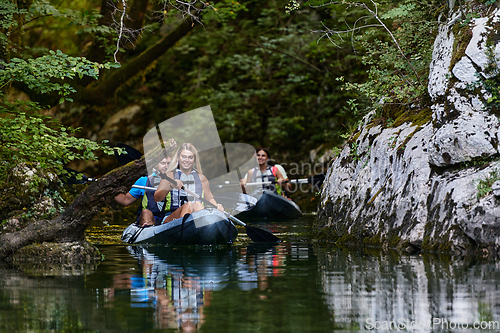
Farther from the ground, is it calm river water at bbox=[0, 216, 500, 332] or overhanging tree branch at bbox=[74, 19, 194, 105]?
overhanging tree branch at bbox=[74, 19, 194, 105]

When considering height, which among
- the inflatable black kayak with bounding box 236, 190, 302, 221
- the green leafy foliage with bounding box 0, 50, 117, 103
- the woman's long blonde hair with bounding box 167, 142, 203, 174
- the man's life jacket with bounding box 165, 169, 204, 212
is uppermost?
the green leafy foliage with bounding box 0, 50, 117, 103

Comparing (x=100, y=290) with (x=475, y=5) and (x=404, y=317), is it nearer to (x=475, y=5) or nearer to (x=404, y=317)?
(x=404, y=317)

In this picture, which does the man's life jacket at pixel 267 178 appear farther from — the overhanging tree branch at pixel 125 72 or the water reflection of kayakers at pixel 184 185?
the water reflection of kayakers at pixel 184 185

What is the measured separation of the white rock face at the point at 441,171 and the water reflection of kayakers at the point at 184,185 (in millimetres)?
2360

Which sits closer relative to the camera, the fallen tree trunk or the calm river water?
the calm river water

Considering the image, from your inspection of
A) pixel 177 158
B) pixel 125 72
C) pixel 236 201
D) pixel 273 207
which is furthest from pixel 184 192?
pixel 125 72

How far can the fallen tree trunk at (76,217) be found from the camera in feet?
20.1

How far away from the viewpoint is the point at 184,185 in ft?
27.5

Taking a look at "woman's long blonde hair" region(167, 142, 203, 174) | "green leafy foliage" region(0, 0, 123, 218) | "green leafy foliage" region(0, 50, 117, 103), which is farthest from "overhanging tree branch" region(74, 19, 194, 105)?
"green leafy foliage" region(0, 50, 117, 103)

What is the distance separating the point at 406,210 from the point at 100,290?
396cm

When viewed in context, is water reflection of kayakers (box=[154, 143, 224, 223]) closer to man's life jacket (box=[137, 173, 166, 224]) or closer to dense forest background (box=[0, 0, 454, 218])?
man's life jacket (box=[137, 173, 166, 224])

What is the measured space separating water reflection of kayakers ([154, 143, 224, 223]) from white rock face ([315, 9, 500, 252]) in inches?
92.9

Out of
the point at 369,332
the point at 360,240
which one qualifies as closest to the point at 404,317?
the point at 369,332

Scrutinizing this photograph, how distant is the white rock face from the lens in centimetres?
575
